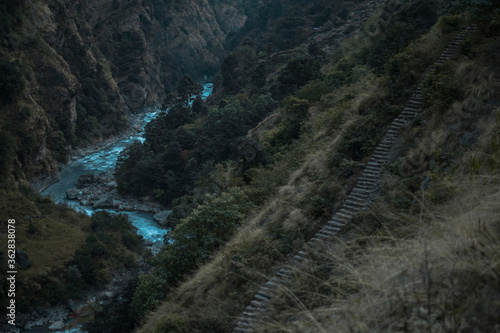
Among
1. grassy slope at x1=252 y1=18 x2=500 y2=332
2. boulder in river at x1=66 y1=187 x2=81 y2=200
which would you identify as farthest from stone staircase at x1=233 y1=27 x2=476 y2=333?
boulder in river at x1=66 y1=187 x2=81 y2=200

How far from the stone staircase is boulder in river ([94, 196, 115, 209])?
33.7 metres

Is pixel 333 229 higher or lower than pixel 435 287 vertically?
lower

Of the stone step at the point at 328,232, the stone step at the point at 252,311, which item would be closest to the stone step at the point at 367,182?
the stone step at the point at 328,232

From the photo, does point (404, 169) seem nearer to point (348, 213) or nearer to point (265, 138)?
point (348, 213)

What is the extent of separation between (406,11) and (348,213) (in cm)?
2235

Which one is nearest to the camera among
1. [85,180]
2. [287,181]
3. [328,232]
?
[328,232]

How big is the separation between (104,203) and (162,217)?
24.9 ft

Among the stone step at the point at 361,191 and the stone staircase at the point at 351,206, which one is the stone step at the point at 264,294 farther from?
the stone step at the point at 361,191

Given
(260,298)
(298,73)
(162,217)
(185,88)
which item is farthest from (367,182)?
(185,88)

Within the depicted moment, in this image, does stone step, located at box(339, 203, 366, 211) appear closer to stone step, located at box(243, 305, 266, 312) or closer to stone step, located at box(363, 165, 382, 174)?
stone step, located at box(363, 165, 382, 174)

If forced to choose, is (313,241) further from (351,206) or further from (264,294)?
(264,294)

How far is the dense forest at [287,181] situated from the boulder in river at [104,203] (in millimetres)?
2815

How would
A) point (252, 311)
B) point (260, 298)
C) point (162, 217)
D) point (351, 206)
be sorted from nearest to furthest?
point (252, 311) < point (260, 298) < point (351, 206) < point (162, 217)

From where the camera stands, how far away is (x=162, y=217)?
36.4 metres
